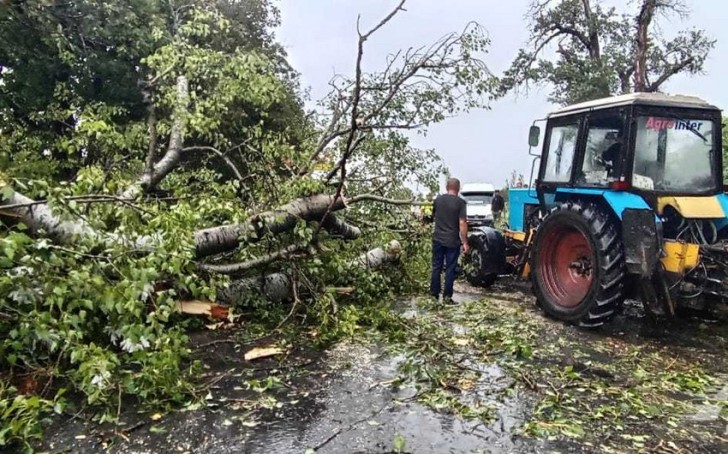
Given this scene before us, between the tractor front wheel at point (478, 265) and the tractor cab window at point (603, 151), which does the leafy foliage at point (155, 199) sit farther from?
the tractor cab window at point (603, 151)

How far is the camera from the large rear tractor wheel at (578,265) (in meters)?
5.17

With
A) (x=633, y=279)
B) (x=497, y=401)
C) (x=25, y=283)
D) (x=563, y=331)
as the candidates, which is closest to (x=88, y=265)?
(x=25, y=283)

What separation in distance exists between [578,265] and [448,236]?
1.49 meters

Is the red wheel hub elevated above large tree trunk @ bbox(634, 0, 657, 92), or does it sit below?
below

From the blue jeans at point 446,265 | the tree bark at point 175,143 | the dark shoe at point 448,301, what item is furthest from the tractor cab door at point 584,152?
the tree bark at point 175,143

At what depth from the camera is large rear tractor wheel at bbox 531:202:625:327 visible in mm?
5172

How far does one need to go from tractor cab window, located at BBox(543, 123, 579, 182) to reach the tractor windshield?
34.2 inches

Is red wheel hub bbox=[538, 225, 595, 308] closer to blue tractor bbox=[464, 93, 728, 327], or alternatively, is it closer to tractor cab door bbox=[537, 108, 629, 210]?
blue tractor bbox=[464, 93, 728, 327]

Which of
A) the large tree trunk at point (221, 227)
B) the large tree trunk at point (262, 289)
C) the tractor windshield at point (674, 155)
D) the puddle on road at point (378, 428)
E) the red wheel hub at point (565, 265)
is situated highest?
the tractor windshield at point (674, 155)

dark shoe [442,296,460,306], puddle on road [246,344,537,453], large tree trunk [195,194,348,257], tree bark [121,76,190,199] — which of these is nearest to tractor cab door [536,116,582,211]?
dark shoe [442,296,460,306]

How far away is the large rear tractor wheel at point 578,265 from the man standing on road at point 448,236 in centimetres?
91

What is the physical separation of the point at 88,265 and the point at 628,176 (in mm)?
4692

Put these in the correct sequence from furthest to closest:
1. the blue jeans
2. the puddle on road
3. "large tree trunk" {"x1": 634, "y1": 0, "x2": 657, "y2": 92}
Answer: "large tree trunk" {"x1": 634, "y1": 0, "x2": 657, "y2": 92} → the blue jeans → the puddle on road

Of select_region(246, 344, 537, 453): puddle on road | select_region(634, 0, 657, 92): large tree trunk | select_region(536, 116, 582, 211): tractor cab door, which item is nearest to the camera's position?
select_region(246, 344, 537, 453): puddle on road
